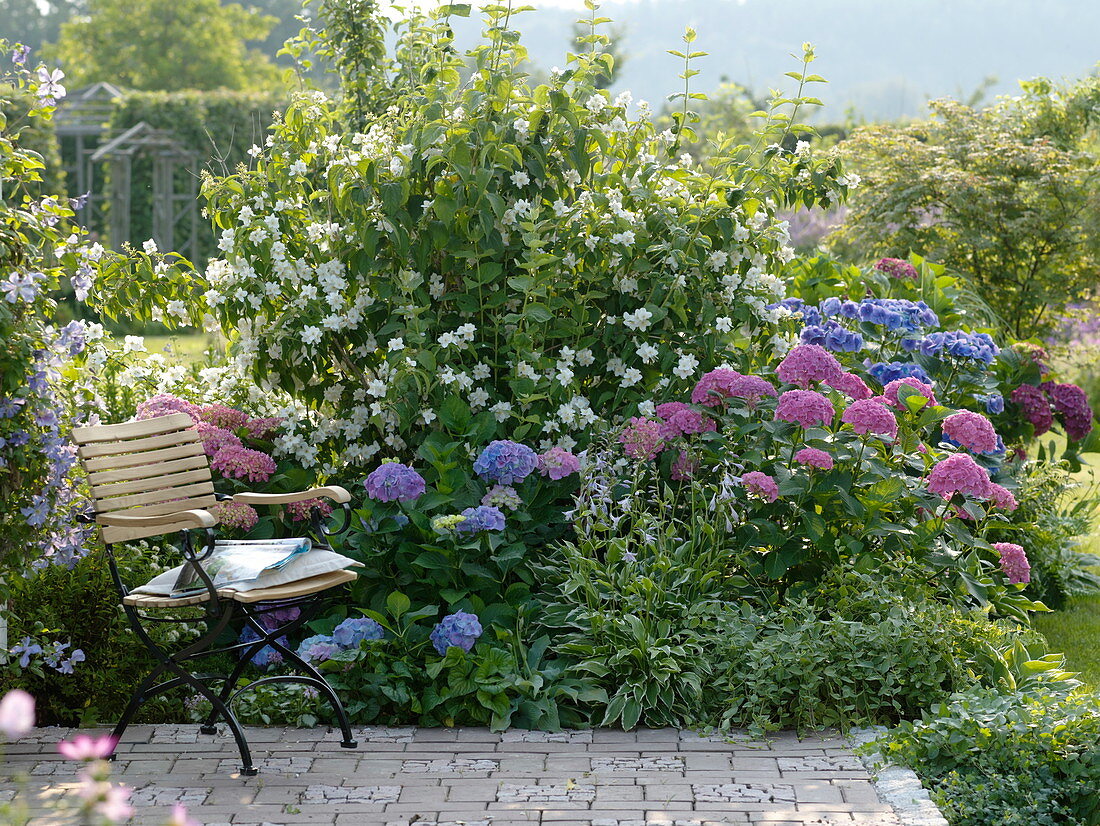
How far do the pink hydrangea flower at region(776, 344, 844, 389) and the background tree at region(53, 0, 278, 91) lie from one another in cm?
2557

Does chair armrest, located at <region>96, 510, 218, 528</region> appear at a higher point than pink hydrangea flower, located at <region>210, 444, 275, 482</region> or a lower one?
higher

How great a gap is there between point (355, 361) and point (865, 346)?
2.18 m

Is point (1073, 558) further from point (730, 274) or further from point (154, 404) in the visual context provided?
point (154, 404)

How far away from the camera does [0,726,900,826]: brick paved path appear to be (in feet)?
8.70

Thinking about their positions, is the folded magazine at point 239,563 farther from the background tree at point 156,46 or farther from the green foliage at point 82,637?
the background tree at point 156,46

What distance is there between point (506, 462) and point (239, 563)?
968 millimetres

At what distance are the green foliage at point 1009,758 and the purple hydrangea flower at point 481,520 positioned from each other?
4.33ft

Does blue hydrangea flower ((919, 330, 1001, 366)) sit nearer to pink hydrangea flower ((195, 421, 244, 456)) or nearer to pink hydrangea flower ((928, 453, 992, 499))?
pink hydrangea flower ((928, 453, 992, 499))

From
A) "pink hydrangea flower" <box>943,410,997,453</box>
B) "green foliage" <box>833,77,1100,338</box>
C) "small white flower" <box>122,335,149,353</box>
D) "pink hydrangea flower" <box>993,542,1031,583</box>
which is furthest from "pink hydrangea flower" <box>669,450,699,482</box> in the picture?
"green foliage" <box>833,77,1100,338</box>

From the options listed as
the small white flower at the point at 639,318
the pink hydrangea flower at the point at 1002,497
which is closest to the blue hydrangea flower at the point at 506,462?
the small white flower at the point at 639,318

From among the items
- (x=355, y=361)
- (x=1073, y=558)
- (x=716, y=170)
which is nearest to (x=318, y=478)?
(x=355, y=361)

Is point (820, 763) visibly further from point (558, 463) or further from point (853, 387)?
point (853, 387)

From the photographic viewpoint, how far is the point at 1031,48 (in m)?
136

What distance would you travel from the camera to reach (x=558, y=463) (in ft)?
12.2
